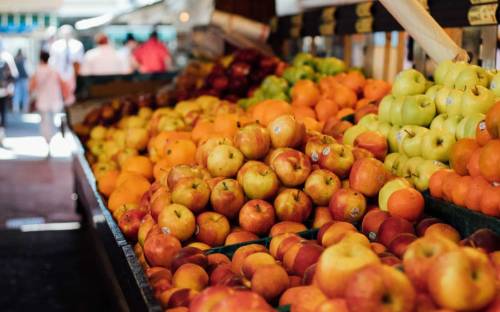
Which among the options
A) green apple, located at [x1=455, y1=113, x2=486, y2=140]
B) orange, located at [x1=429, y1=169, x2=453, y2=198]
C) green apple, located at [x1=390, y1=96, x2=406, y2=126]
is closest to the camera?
orange, located at [x1=429, y1=169, x2=453, y2=198]

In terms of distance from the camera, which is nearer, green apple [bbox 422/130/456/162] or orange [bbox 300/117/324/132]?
green apple [bbox 422/130/456/162]

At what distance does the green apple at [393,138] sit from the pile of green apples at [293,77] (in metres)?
1.52

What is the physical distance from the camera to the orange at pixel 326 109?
3809 millimetres

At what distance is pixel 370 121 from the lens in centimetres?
311

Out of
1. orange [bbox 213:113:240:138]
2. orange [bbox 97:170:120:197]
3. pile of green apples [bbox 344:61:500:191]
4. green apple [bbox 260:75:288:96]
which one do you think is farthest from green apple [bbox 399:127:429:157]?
green apple [bbox 260:75:288:96]

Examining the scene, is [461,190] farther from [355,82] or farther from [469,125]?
[355,82]

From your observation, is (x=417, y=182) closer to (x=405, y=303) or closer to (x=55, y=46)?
(x=405, y=303)

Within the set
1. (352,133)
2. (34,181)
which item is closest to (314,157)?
(352,133)

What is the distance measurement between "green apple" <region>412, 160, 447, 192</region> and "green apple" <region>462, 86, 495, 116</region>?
28cm

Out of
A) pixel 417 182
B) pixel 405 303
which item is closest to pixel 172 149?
pixel 417 182

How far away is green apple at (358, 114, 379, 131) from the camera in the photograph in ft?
10.0

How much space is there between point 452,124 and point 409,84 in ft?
1.59

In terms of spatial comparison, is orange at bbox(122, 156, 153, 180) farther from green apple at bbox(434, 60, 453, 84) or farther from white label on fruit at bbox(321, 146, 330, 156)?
green apple at bbox(434, 60, 453, 84)

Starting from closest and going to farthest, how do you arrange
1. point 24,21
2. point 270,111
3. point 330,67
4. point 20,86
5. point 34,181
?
point 270,111
point 330,67
point 34,181
point 20,86
point 24,21
